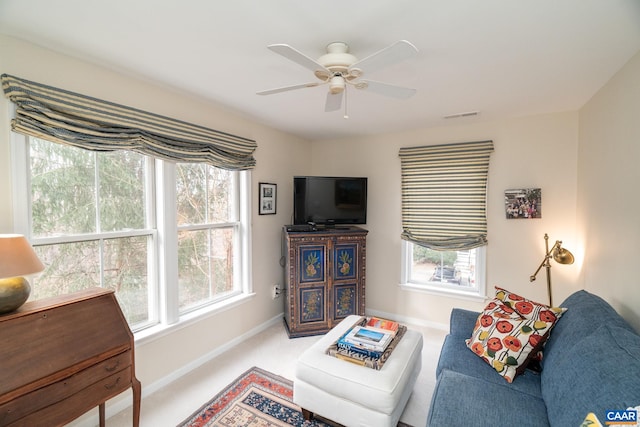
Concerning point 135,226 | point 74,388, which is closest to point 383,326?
point 74,388

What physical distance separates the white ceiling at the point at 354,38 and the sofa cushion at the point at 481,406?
1.90 metres

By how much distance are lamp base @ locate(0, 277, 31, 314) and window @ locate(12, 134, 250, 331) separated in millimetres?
426

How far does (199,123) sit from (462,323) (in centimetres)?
282

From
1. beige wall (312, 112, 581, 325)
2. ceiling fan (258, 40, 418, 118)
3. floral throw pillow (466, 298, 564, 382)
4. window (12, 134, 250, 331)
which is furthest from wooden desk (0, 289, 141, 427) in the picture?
beige wall (312, 112, 581, 325)

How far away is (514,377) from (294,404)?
149 cm

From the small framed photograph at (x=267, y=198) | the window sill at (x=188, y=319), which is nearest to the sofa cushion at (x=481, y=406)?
the window sill at (x=188, y=319)

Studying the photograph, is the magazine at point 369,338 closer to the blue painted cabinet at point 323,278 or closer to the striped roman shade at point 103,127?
the blue painted cabinet at point 323,278

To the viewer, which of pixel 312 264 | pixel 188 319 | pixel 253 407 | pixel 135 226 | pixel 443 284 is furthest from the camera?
pixel 443 284

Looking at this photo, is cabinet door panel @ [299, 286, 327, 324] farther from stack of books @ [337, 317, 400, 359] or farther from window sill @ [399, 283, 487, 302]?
window sill @ [399, 283, 487, 302]

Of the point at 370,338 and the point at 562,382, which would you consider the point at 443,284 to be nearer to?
the point at 370,338

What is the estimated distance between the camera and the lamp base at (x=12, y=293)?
4.42ft

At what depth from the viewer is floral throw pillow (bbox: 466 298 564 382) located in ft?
5.63

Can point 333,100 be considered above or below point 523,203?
above

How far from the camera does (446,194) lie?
3.37m
